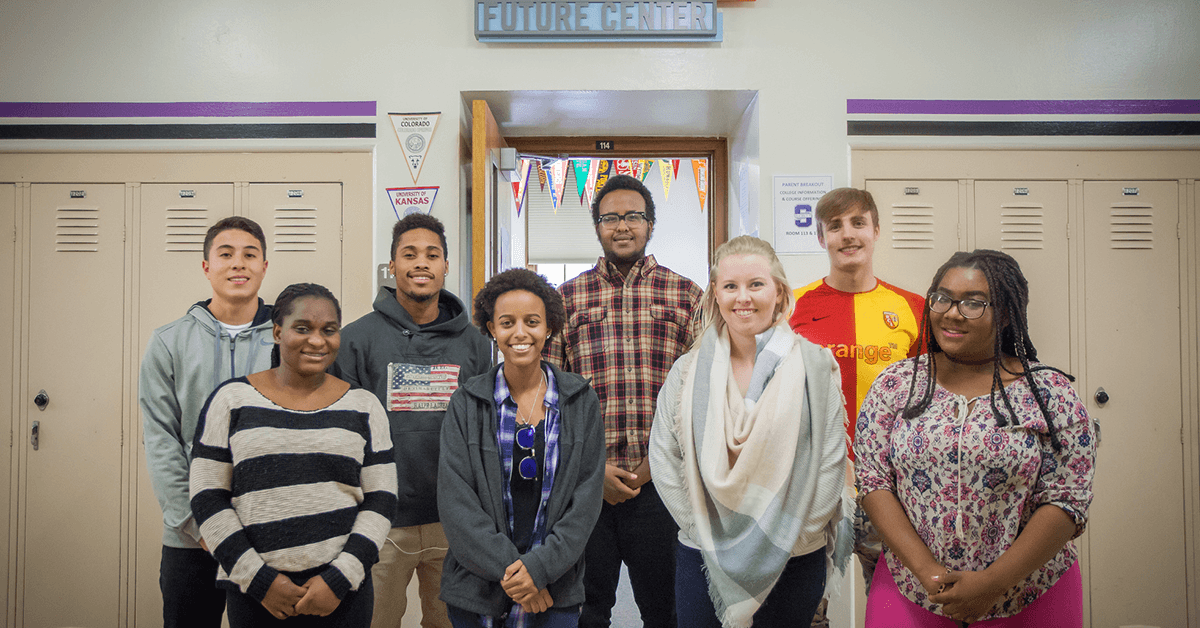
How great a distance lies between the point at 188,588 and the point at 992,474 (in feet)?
7.07

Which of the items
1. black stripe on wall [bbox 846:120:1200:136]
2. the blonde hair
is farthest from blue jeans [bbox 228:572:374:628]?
black stripe on wall [bbox 846:120:1200:136]

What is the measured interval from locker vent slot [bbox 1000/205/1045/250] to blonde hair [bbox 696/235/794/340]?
5.65ft

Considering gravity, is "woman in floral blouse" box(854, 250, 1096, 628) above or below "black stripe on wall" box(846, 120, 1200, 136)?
below

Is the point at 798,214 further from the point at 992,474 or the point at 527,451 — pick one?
the point at 527,451

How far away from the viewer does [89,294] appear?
294 centimetres

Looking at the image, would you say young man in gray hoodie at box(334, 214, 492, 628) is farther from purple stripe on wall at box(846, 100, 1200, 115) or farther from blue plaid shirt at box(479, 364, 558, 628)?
purple stripe on wall at box(846, 100, 1200, 115)

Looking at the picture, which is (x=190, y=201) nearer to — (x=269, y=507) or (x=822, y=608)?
(x=269, y=507)

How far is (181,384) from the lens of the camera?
1.96 metres

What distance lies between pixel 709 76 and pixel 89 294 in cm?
296

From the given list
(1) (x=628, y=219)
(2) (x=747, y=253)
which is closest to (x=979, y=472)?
(2) (x=747, y=253)

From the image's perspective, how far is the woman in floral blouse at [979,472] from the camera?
55.3 inches

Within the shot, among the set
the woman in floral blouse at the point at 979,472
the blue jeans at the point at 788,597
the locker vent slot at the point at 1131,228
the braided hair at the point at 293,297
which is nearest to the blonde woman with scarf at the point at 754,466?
the blue jeans at the point at 788,597

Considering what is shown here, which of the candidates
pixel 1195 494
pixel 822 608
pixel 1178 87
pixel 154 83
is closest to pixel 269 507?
pixel 822 608

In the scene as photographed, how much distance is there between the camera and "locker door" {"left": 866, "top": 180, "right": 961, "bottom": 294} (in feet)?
9.68
